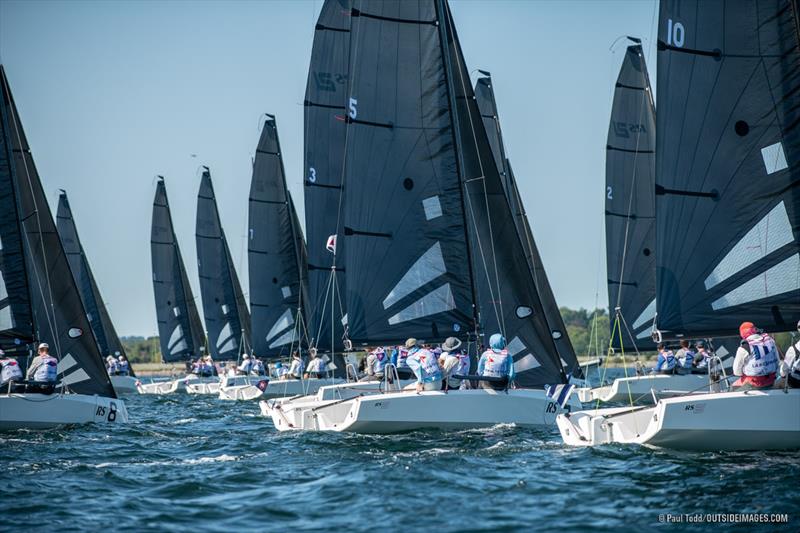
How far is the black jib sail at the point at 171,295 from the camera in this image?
171 feet

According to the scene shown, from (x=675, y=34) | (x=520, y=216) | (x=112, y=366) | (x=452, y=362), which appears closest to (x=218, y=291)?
(x=112, y=366)

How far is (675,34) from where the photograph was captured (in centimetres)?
1577

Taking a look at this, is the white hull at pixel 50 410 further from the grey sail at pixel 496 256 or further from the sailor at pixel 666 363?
the sailor at pixel 666 363

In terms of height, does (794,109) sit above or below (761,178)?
above

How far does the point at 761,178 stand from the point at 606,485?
5772 millimetres

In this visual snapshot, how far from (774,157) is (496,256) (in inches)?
245

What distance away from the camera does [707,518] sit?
32.2 feet

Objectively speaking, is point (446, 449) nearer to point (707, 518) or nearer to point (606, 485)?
point (606, 485)

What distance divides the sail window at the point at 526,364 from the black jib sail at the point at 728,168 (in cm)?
403

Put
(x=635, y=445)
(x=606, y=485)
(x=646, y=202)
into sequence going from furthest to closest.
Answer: (x=646, y=202) < (x=635, y=445) < (x=606, y=485)

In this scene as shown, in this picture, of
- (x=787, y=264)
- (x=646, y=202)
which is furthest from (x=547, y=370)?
(x=646, y=202)

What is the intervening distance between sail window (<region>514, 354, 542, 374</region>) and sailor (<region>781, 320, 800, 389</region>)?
6.33m

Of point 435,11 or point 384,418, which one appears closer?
point 384,418

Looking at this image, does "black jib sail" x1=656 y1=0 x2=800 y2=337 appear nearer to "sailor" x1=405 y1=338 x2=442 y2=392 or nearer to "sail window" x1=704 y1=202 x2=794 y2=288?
"sail window" x1=704 y1=202 x2=794 y2=288
